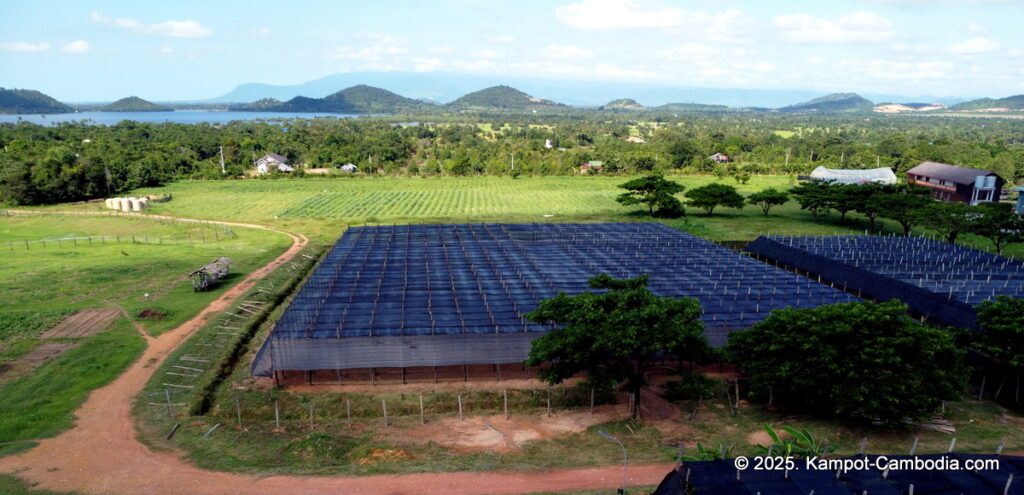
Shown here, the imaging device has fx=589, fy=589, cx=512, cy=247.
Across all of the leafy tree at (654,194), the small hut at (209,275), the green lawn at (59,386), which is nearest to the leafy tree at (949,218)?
the leafy tree at (654,194)

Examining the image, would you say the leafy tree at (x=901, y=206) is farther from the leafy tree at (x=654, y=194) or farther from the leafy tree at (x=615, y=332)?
the leafy tree at (x=615, y=332)

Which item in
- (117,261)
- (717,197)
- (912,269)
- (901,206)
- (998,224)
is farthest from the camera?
(717,197)

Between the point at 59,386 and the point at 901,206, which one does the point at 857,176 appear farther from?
the point at 59,386

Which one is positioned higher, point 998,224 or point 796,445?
point 998,224

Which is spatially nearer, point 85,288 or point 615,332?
point 615,332

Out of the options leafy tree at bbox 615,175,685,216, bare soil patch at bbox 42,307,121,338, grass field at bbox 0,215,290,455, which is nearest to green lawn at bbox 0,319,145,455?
grass field at bbox 0,215,290,455

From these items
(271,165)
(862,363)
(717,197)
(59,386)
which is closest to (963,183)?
(717,197)
